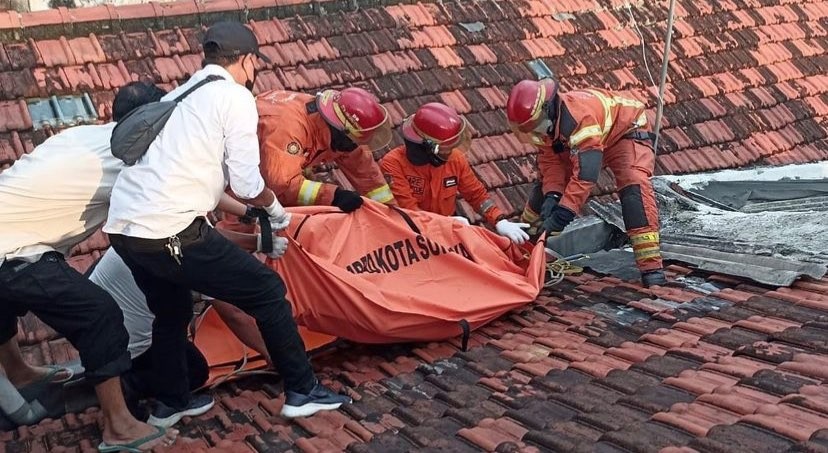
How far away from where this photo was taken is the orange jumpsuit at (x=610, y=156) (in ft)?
13.0

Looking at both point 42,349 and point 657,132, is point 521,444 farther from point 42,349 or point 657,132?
point 657,132

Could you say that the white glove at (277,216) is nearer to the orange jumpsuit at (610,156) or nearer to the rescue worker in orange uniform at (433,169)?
the rescue worker in orange uniform at (433,169)

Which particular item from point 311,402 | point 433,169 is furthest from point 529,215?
point 311,402

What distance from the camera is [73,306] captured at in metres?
2.67

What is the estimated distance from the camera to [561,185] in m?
4.52

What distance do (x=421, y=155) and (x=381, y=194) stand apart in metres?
0.38

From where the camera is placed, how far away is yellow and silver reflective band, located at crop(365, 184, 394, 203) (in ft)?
14.2

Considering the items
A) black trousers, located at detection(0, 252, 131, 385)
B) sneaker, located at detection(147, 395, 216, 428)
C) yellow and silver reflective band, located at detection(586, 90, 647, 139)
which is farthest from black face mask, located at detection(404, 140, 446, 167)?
black trousers, located at detection(0, 252, 131, 385)

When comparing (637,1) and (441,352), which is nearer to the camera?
(441,352)

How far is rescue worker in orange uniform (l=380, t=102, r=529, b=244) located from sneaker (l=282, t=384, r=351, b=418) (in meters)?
1.72

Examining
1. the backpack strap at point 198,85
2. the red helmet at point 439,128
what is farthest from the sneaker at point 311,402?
the red helmet at point 439,128

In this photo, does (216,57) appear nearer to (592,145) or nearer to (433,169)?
(433,169)

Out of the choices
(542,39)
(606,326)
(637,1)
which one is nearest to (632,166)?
(606,326)

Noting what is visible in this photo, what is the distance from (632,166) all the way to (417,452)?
2.48m
